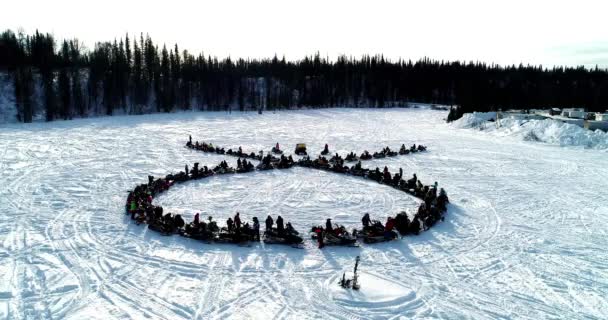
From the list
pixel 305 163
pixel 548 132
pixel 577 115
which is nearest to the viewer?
pixel 305 163

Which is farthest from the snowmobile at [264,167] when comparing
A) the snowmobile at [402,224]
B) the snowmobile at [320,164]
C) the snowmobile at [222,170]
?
the snowmobile at [402,224]

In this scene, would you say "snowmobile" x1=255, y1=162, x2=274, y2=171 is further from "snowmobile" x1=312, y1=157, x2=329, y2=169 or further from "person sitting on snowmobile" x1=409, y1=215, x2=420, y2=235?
"person sitting on snowmobile" x1=409, y1=215, x2=420, y2=235

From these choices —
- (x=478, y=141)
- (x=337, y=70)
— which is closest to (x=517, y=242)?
(x=478, y=141)

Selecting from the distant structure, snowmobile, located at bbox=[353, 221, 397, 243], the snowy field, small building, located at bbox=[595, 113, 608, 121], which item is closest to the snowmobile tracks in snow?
the snowy field

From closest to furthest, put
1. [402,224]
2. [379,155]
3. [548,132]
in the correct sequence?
1. [402,224]
2. [379,155]
3. [548,132]

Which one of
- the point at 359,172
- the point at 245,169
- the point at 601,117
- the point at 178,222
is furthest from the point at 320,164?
the point at 601,117

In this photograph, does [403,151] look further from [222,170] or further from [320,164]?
[222,170]
